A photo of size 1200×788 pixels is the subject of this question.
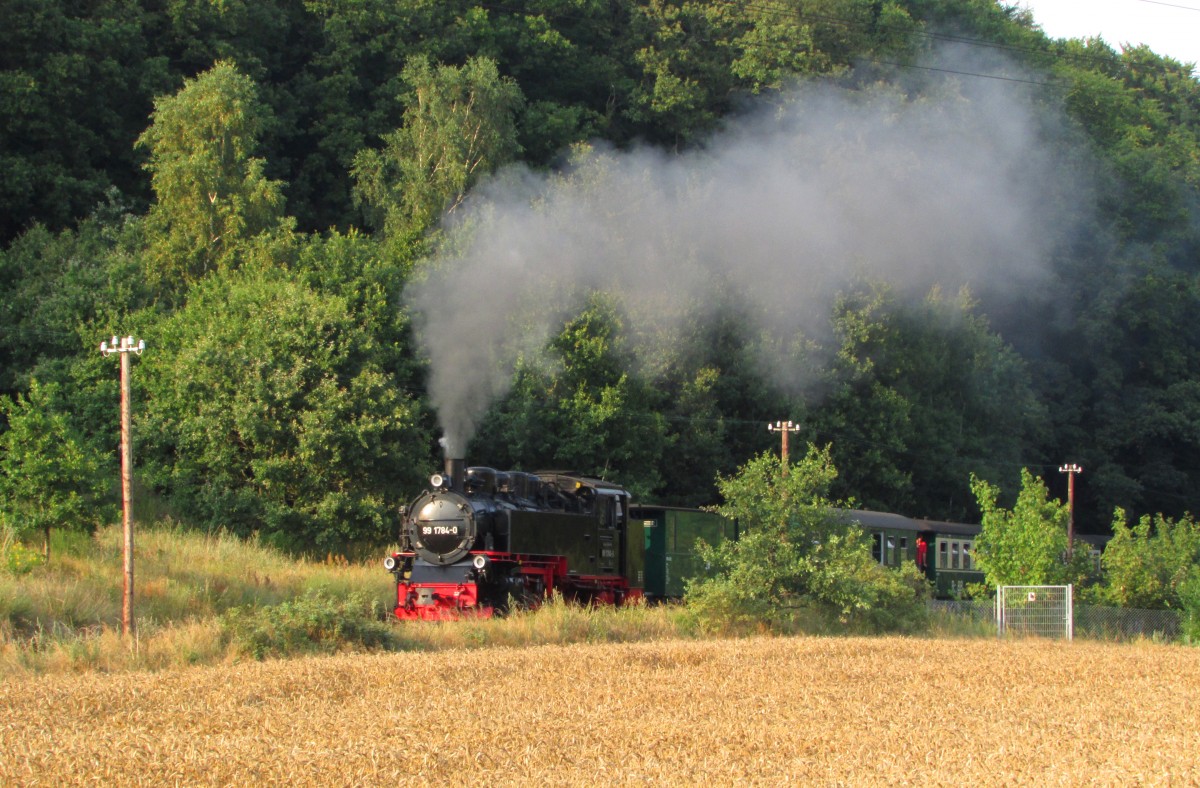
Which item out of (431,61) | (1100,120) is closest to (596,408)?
(431,61)

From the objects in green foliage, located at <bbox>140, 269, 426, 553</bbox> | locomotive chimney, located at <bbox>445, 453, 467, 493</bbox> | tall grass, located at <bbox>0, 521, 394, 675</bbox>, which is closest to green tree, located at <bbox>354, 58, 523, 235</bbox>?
green foliage, located at <bbox>140, 269, 426, 553</bbox>

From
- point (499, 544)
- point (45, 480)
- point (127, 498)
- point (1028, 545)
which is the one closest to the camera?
point (127, 498)

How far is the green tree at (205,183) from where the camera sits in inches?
1506

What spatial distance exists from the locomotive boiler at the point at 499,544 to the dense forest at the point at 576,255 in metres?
2.10

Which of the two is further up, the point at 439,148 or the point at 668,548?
the point at 439,148

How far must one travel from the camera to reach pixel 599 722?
10.6m

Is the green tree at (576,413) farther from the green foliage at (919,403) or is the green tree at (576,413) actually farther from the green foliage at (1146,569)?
the green foliage at (1146,569)

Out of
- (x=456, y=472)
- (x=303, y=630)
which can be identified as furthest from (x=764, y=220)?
(x=303, y=630)

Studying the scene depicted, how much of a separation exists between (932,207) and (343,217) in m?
22.5

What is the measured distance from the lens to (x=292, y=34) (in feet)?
171

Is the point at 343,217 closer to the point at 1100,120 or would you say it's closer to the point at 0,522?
the point at 0,522

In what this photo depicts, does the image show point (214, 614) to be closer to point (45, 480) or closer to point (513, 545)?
point (45, 480)

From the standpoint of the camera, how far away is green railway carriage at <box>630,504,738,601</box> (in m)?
27.3

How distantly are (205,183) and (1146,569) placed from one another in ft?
91.9
